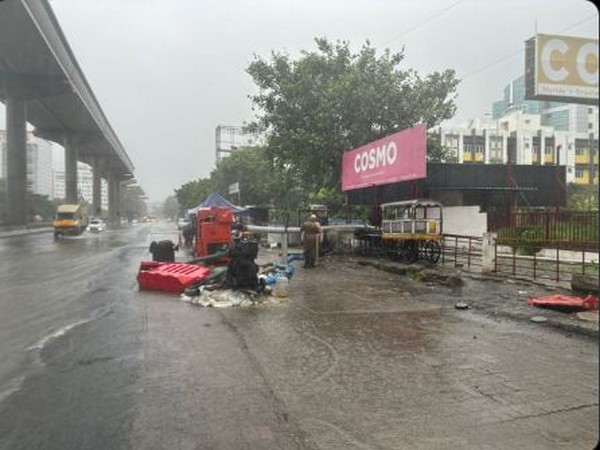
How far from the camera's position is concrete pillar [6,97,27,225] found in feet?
176

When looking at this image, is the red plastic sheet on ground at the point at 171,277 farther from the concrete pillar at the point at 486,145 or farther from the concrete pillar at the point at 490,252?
the concrete pillar at the point at 486,145

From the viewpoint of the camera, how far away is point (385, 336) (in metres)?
8.02

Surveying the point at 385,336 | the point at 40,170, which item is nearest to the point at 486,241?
the point at 385,336

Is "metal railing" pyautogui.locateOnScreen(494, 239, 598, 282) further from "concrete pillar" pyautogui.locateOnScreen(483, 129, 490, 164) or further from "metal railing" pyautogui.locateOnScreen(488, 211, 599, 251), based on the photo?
"concrete pillar" pyautogui.locateOnScreen(483, 129, 490, 164)

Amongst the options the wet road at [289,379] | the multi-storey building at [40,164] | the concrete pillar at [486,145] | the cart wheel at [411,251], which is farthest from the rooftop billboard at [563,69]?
the multi-storey building at [40,164]

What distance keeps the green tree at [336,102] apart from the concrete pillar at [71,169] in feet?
178

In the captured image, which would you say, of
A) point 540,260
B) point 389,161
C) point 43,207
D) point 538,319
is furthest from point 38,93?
point 538,319

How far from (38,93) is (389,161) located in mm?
45388

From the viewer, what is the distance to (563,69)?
1.79 m

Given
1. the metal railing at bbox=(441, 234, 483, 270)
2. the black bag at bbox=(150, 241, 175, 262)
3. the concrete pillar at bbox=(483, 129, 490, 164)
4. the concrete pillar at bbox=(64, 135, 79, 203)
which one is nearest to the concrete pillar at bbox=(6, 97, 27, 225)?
the concrete pillar at bbox=(64, 135, 79, 203)

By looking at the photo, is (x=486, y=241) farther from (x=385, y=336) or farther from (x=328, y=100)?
(x=328, y=100)

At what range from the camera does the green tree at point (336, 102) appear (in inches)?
1082

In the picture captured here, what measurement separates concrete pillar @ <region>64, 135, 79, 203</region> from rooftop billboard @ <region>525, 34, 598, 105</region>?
263 ft

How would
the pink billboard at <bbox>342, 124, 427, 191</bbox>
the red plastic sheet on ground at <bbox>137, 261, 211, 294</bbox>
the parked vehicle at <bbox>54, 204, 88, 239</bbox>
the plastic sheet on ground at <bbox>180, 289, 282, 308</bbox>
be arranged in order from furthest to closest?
the parked vehicle at <bbox>54, 204, 88, 239</bbox> < the pink billboard at <bbox>342, 124, 427, 191</bbox> < the red plastic sheet on ground at <bbox>137, 261, 211, 294</bbox> < the plastic sheet on ground at <bbox>180, 289, 282, 308</bbox>
